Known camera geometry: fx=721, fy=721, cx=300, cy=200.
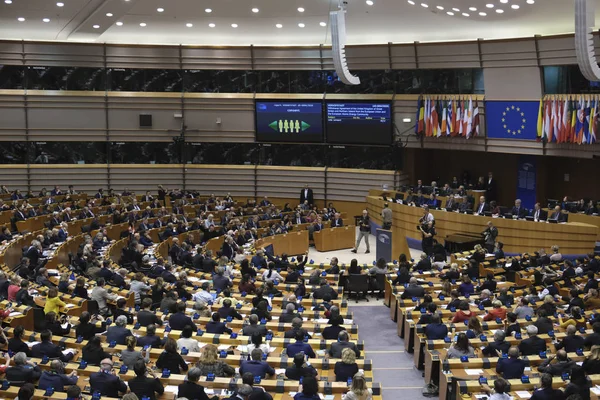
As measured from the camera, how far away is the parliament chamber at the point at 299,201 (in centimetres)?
1117

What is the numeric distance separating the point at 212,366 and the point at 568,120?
18.4 m

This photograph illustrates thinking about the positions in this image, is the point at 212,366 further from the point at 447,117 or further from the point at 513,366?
the point at 447,117

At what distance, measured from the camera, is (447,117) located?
2816 cm

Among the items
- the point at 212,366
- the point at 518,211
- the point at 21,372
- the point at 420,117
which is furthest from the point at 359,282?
the point at 420,117

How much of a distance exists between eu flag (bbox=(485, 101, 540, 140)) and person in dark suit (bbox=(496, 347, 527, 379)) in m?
16.6

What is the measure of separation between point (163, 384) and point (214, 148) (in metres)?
23.3

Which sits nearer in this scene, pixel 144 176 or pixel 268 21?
pixel 268 21

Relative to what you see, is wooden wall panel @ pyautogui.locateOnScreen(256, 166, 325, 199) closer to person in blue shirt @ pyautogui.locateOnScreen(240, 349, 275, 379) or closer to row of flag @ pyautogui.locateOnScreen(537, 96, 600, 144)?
row of flag @ pyautogui.locateOnScreen(537, 96, 600, 144)

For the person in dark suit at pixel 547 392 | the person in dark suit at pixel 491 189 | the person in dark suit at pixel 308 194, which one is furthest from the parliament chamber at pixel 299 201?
the person in dark suit at pixel 491 189

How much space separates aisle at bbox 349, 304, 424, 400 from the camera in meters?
12.7

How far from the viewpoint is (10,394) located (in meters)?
9.51


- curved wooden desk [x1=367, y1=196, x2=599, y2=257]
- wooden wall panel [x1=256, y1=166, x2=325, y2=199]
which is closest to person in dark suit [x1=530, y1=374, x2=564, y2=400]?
curved wooden desk [x1=367, y1=196, x2=599, y2=257]

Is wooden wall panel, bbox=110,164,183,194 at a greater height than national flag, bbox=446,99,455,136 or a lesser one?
lesser

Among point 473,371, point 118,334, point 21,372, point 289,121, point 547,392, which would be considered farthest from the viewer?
point 289,121
